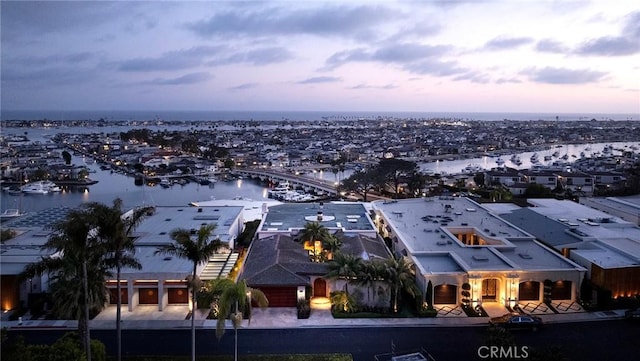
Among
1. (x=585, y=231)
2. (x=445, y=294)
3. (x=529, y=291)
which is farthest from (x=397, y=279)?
(x=585, y=231)

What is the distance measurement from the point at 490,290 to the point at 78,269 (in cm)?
1475

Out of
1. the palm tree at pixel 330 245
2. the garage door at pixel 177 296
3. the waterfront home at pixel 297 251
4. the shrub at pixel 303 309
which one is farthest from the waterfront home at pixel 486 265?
the garage door at pixel 177 296

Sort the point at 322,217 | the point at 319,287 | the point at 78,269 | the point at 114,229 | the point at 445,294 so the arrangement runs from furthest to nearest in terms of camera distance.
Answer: the point at 322,217
the point at 319,287
the point at 445,294
the point at 114,229
the point at 78,269

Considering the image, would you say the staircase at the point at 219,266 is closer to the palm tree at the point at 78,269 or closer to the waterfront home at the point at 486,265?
the palm tree at the point at 78,269

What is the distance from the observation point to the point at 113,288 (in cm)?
2012

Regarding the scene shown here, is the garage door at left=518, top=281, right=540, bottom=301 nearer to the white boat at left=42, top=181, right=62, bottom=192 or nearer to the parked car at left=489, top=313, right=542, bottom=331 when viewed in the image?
the parked car at left=489, top=313, right=542, bottom=331

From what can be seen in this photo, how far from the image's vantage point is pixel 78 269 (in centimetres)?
1384

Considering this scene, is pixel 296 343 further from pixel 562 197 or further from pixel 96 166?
pixel 96 166

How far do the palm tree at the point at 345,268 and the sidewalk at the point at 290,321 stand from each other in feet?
4.84

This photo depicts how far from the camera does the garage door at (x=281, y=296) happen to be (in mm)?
19844

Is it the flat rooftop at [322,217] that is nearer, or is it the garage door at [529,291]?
the garage door at [529,291]

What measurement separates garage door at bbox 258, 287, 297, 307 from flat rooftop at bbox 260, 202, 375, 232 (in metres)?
8.01

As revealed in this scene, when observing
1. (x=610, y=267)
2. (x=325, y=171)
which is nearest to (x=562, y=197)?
(x=610, y=267)

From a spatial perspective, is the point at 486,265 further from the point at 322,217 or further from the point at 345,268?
the point at 322,217
